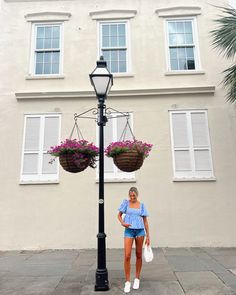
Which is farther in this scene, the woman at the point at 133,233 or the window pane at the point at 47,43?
the window pane at the point at 47,43

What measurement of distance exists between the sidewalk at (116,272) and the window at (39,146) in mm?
2443

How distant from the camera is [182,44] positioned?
32.9 ft

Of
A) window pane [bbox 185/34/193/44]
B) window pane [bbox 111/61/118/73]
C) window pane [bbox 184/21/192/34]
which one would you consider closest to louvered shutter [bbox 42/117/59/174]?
window pane [bbox 111/61/118/73]

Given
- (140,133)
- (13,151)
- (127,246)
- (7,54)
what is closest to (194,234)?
(140,133)

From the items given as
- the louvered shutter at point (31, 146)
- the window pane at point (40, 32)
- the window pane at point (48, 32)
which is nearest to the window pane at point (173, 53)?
the window pane at point (48, 32)

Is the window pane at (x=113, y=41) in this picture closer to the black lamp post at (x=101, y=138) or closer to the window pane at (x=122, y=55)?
the window pane at (x=122, y=55)

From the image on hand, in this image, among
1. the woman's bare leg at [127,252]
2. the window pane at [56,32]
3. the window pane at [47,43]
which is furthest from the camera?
the window pane at [56,32]

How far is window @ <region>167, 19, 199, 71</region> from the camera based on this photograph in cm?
991

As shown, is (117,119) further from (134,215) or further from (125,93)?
(134,215)

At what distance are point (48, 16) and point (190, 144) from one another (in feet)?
23.8

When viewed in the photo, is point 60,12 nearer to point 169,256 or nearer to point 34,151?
point 34,151

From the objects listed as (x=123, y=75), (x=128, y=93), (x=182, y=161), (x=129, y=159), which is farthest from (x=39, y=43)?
(x=129, y=159)

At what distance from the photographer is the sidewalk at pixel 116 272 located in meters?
4.88

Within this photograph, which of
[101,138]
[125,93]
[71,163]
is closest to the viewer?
[71,163]
